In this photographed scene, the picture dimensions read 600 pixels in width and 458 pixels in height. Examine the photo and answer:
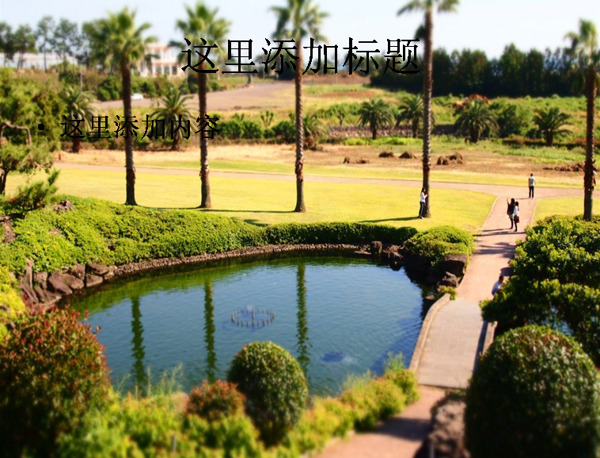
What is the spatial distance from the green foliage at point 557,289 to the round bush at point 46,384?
12473 mm

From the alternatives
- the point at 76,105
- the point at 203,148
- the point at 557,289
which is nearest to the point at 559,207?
the point at 203,148

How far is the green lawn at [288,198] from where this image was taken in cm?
4334

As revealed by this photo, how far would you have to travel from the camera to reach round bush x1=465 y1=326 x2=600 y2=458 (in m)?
14.3

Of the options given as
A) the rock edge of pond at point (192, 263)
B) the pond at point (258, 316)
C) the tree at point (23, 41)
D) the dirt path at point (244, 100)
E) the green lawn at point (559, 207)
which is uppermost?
the tree at point (23, 41)

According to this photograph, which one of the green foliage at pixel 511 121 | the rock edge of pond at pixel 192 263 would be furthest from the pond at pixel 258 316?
the green foliage at pixel 511 121

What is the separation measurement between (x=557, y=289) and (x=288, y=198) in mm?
30365

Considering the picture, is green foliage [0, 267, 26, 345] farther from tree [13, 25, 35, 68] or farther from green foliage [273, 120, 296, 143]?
tree [13, 25, 35, 68]

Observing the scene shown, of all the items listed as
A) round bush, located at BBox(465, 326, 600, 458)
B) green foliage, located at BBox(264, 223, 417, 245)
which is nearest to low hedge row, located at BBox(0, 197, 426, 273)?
green foliage, located at BBox(264, 223, 417, 245)

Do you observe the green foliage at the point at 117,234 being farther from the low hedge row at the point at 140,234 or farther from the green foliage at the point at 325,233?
the green foliage at the point at 325,233

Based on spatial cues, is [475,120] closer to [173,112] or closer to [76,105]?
[173,112]

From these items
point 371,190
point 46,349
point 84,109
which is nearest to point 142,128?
point 84,109

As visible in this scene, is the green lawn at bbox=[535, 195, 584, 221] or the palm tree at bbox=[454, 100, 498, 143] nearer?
the green lawn at bbox=[535, 195, 584, 221]

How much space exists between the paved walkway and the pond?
6.09 ft

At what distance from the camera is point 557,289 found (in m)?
21.4
